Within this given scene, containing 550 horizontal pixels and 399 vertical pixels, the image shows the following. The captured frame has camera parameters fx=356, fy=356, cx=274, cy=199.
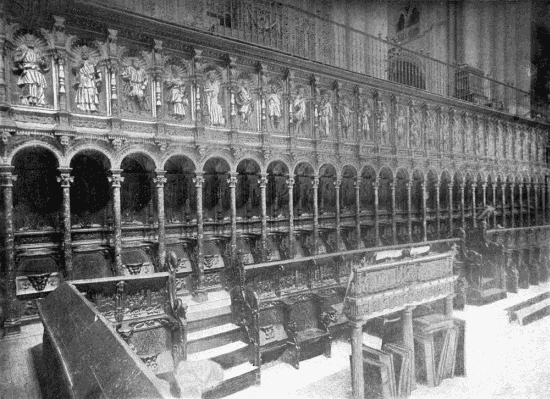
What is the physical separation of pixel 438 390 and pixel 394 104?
9554 millimetres

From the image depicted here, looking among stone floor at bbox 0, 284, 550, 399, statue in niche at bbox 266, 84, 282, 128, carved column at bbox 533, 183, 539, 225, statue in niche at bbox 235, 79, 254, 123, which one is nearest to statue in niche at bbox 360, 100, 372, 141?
statue in niche at bbox 266, 84, 282, 128

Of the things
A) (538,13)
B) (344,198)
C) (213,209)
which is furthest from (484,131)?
(213,209)

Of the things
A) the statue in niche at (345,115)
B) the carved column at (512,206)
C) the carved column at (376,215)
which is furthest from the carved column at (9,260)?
the carved column at (512,206)

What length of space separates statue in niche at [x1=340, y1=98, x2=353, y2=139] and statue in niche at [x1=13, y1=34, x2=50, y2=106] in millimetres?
7773

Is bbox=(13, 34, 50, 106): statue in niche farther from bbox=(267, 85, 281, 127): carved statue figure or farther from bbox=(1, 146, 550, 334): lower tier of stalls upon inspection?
bbox=(267, 85, 281, 127): carved statue figure

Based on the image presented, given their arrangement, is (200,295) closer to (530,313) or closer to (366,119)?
(530,313)

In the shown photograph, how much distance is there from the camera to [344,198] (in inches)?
499

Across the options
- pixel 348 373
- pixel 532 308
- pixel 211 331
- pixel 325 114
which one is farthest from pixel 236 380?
pixel 325 114

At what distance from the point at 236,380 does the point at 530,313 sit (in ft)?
24.1

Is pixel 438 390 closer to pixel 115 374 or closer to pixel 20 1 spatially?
pixel 115 374

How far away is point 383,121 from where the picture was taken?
40.0 feet

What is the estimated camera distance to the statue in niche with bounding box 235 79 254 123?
29.2 feet

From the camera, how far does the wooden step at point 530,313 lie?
8141mm

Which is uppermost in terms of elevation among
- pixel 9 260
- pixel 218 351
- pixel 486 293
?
pixel 9 260
